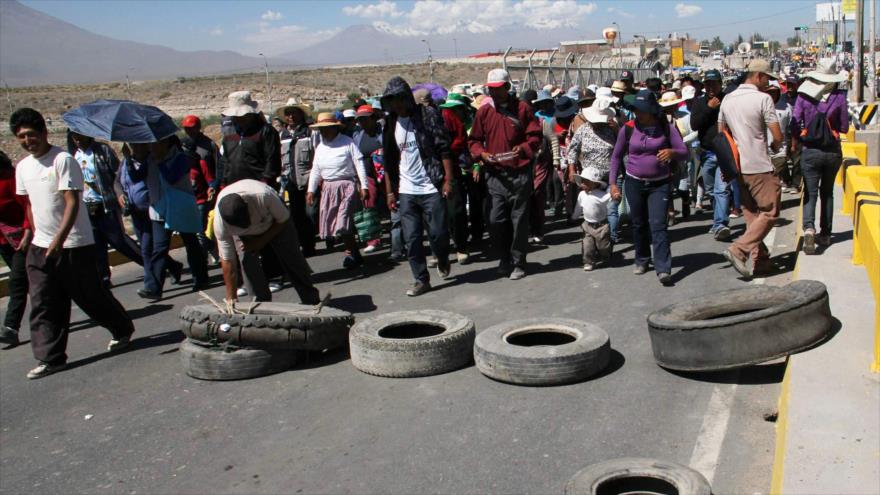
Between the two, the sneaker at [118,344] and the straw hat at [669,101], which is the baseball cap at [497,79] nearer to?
the straw hat at [669,101]

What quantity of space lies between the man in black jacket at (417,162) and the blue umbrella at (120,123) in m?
2.57

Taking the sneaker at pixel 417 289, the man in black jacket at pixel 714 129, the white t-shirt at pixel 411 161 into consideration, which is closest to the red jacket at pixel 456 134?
the white t-shirt at pixel 411 161

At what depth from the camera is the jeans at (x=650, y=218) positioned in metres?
7.71

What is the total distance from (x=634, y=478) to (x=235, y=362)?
11.2 feet

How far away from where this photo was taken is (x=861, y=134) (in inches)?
558

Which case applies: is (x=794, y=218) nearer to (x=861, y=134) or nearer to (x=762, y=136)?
(x=762, y=136)

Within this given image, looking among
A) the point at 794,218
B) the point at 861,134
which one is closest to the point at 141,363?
the point at 794,218

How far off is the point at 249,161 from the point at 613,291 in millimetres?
3992

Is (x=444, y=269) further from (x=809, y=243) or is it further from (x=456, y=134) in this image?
(x=809, y=243)

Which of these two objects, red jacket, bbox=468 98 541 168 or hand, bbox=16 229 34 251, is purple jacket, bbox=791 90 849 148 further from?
hand, bbox=16 229 34 251

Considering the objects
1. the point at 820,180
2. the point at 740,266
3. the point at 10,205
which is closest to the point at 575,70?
the point at 820,180

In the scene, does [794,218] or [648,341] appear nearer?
[648,341]

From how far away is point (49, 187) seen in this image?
21.8ft

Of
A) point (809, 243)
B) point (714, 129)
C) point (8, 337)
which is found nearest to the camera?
point (809, 243)
